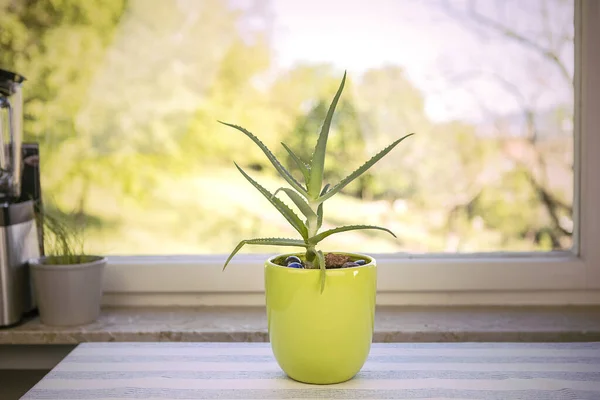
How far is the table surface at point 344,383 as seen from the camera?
A: 2.67 ft

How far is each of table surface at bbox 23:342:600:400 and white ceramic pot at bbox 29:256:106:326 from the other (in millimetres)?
129

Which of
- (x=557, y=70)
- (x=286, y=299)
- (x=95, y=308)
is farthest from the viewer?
(x=557, y=70)

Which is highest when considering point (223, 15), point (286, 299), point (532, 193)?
point (223, 15)

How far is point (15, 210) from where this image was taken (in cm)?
114

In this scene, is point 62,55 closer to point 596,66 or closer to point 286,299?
point 286,299

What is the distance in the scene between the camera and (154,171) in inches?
54.8

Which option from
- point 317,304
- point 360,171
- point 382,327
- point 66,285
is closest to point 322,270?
point 317,304

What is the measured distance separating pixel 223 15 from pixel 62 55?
377 mm

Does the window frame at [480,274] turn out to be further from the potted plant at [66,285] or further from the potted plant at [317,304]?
the potted plant at [317,304]

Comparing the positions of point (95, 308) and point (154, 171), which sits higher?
point (154, 171)

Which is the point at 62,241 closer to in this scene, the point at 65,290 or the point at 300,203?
the point at 65,290

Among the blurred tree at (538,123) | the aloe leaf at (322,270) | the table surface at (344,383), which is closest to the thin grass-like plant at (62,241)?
the table surface at (344,383)

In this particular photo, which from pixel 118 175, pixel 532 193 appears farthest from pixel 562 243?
pixel 118 175

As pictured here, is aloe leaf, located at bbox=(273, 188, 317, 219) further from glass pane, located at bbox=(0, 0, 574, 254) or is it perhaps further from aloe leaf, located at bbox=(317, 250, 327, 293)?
glass pane, located at bbox=(0, 0, 574, 254)
